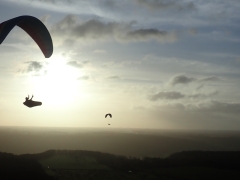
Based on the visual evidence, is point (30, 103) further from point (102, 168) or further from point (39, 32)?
point (102, 168)

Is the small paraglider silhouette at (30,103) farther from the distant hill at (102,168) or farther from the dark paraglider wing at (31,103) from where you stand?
the distant hill at (102,168)

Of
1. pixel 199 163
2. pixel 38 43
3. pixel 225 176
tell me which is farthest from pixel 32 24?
pixel 199 163

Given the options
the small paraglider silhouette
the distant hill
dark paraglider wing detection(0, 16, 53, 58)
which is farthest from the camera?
the distant hill

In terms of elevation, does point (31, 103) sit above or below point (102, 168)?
above

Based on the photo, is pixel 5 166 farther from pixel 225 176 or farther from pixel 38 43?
pixel 225 176

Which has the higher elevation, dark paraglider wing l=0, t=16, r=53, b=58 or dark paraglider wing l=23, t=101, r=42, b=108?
dark paraglider wing l=0, t=16, r=53, b=58

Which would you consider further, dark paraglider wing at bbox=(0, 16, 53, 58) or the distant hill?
the distant hill

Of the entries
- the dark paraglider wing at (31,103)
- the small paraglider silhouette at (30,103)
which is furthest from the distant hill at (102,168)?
the small paraglider silhouette at (30,103)

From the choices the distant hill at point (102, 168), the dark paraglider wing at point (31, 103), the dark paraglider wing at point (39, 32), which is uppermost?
the dark paraglider wing at point (39, 32)

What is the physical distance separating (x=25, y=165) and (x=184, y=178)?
77.2 ft

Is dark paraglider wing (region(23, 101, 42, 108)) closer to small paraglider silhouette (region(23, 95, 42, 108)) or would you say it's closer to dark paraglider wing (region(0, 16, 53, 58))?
small paraglider silhouette (region(23, 95, 42, 108))

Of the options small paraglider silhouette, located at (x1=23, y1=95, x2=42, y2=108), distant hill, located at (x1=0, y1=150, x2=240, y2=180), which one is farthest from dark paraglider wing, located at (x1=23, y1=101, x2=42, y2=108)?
distant hill, located at (x1=0, y1=150, x2=240, y2=180)

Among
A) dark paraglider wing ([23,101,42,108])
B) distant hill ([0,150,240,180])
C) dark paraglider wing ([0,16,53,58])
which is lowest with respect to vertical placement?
distant hill ([0,150,240,180])

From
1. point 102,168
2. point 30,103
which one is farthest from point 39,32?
point 102,168
